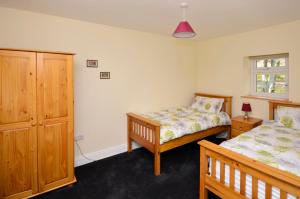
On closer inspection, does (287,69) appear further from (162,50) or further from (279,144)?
(162,50)

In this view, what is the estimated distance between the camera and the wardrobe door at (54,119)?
2057mm

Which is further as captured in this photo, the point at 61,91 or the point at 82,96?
the point at 82,96

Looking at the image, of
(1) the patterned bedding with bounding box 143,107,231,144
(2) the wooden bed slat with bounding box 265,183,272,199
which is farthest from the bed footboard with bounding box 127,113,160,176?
(2) the wooden bed slat with bounding box 265,183,272,199

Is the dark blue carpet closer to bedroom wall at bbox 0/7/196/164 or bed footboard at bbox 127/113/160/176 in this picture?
bed footboard at bbox 127/113/160/176

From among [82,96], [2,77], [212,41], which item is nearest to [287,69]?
[212,41]

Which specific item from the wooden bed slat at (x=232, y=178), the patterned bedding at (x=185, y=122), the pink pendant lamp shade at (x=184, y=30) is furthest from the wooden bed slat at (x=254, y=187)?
the pink pendant lamp shade at (x=184, y=30)

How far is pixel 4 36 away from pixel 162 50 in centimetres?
263

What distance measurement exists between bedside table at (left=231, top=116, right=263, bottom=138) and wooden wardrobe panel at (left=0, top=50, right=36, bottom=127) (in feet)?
10.5

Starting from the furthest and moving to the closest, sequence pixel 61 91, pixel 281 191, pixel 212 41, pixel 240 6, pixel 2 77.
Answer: pixel 212 41 → pixel 240 6 → pixel 61 91 → pixel 2 77 → pixel 281 191

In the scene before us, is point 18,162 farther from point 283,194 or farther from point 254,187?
point 283,194

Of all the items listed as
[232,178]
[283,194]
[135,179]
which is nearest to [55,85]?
[135,179]

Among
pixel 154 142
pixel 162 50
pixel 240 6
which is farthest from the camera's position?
pixel 162 50

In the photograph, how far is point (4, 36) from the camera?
224 cm

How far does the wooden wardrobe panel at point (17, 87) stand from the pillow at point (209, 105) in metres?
3.04
